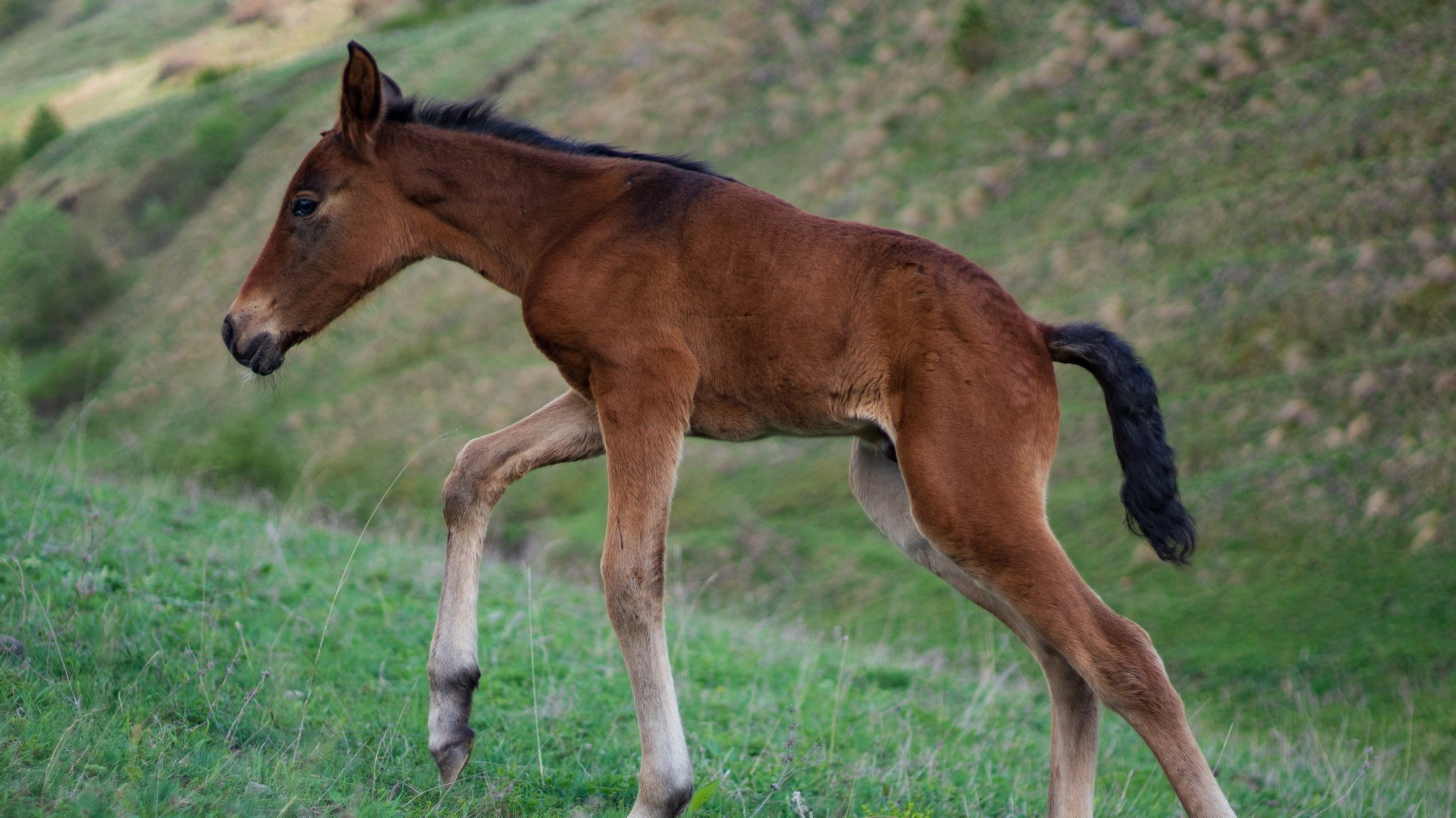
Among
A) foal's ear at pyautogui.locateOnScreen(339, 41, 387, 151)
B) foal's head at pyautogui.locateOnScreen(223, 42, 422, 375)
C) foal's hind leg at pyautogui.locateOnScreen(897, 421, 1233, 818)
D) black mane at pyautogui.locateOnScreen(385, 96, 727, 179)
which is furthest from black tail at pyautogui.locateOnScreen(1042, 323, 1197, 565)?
foal's ear at pyautogui.locateOnScreen(339, 41, 387, 151)

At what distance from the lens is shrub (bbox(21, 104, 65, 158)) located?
57.2 metres

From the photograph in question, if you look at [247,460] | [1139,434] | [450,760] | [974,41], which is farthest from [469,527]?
[974,41]

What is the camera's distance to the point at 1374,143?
64.7 ft

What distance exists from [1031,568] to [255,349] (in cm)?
355

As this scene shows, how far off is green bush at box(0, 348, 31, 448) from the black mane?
8437 mm

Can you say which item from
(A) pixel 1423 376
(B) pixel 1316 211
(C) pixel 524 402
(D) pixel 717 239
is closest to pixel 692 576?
(C) pixel 524 402

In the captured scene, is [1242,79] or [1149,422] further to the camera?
[1242,79]

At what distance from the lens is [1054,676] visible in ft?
15.0

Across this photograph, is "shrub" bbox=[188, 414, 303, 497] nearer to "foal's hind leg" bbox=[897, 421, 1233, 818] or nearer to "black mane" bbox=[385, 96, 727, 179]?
"black mane" bbox=[385, 96, 727, 179]

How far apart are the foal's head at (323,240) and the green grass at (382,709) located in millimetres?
1155

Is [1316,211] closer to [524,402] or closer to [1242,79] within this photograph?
[1242,79]

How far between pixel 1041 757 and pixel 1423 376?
12769 mm

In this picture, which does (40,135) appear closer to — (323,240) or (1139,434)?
(323,240)

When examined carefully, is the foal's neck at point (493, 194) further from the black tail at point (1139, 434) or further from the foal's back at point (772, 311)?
the black tail at point (1139, 434)
